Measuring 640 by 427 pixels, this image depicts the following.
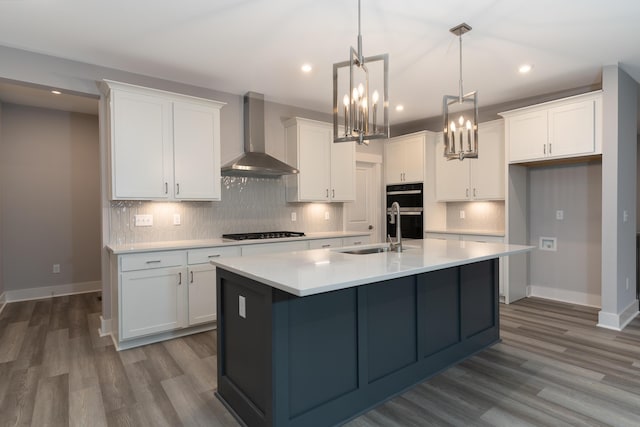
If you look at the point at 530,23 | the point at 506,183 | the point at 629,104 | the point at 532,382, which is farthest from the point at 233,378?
the point at 629,104

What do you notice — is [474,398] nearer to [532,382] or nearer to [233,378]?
[532,382]

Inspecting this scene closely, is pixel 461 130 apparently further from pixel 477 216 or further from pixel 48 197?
pixel 48 197

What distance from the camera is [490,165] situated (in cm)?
Answer: 489

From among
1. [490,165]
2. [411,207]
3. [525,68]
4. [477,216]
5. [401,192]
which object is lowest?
→ [477,216]

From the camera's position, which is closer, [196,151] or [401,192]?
[196,151]

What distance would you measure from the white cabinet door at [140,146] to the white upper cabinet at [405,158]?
11.7 ft

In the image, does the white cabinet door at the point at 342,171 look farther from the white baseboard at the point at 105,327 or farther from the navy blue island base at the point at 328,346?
the white baseboard at the point at 105,327

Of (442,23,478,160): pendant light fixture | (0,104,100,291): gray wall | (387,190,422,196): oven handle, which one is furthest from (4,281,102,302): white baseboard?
(442,23,478,160): pendant light fixture

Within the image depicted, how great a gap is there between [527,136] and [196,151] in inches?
151

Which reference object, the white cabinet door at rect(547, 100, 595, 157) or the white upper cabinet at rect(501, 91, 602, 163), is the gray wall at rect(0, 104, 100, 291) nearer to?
the white upper cabinet at rect(501, 91, 602, 163)

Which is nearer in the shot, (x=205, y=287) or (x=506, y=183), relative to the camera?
(x=205, y=287)

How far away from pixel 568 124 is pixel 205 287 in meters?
4.27

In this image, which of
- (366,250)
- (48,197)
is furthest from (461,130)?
(48,197)

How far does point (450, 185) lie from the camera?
17.7 feet
